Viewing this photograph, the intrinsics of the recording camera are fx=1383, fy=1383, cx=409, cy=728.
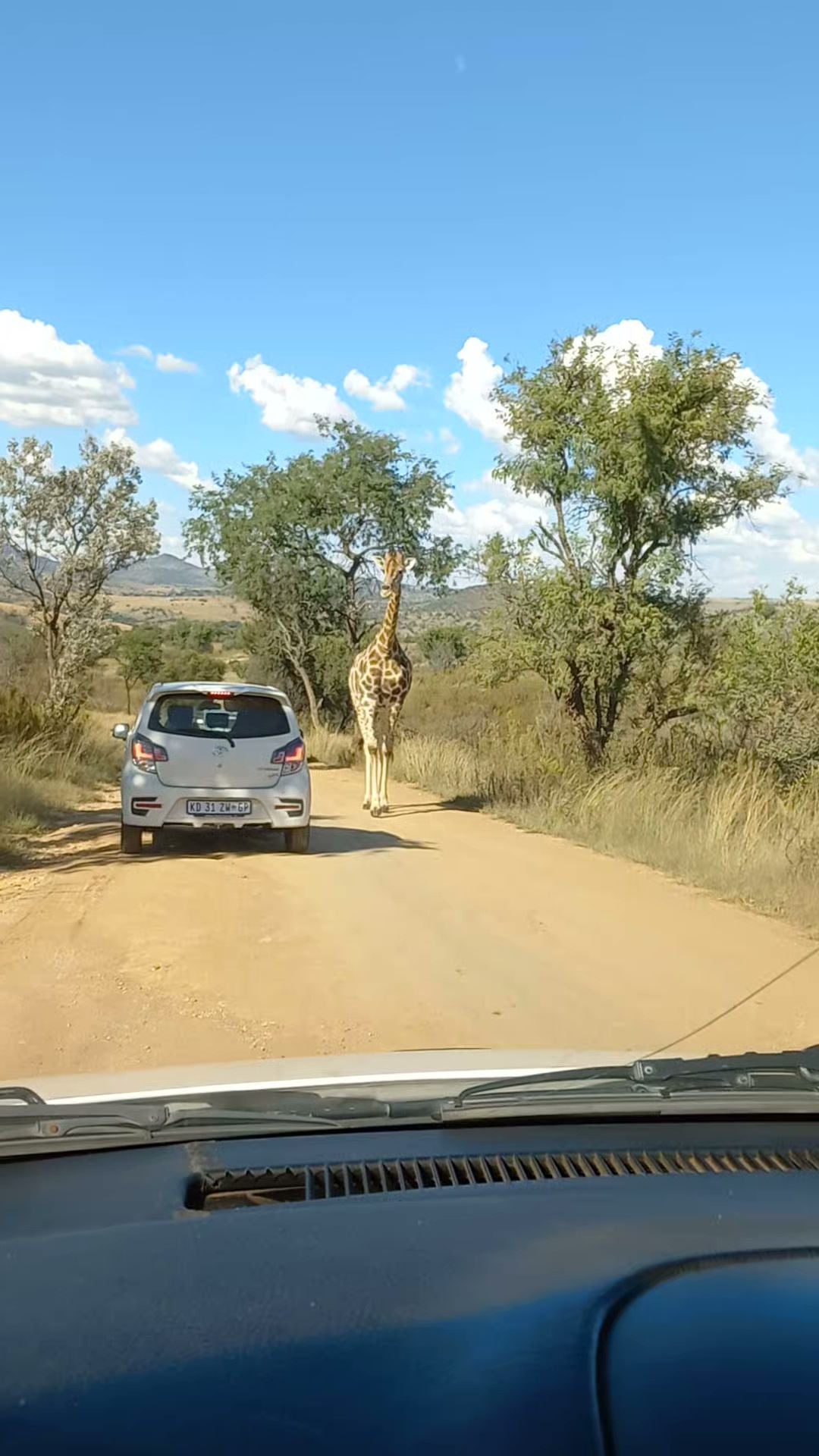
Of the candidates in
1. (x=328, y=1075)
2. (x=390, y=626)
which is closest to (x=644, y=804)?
(x=390, y=626)

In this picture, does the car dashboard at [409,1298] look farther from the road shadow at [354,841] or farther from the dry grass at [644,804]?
the road shadow at [354,841]

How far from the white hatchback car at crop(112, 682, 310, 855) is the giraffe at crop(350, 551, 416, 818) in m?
4.72

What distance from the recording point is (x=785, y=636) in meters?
16.3

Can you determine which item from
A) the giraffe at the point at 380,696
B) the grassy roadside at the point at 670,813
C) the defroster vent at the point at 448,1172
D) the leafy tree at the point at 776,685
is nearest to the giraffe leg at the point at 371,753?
the giraffe at the point at 380,696

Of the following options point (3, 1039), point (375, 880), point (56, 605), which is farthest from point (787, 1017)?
point (56, 605)

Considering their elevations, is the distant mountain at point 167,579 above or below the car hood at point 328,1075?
above

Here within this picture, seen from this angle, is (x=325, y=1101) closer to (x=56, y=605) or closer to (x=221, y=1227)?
(x=221, y=1227)

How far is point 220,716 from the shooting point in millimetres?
13719

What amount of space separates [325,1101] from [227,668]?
51.8 m

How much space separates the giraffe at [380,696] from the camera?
744 inches

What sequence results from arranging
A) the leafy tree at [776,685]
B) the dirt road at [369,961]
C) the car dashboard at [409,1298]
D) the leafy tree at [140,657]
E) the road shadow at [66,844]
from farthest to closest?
the leafy tree at [140,657] → the leafy tree at [776,685] → the road shadow at [66,844] → the dirt road at [369,961] → the car dashboard at [409,1298]

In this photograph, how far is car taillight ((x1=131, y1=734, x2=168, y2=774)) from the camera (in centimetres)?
1326

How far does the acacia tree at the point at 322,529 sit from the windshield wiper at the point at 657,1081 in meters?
27.5

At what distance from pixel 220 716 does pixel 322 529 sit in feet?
60.2
